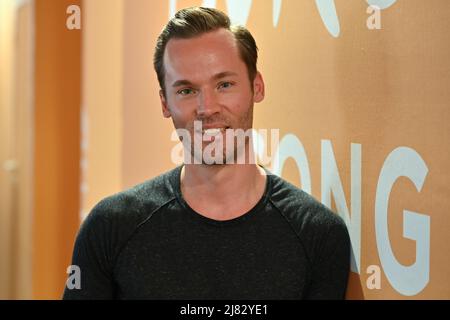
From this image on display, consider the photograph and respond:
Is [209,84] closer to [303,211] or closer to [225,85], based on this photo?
[225,85]

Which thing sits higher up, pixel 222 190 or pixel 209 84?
pixel 209 84

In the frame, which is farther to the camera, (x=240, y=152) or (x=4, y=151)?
(x=4, y=151)

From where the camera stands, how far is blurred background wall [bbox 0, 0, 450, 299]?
86 cm

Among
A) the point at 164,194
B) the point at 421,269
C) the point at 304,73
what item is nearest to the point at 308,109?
the point at 304,73

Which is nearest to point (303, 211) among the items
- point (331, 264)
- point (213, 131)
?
point (331, 264)

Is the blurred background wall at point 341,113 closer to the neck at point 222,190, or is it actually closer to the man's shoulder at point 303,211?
the man's shoulder at point 303,211

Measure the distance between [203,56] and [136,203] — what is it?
26 cm

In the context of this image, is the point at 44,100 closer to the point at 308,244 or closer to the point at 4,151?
the point at 4,151

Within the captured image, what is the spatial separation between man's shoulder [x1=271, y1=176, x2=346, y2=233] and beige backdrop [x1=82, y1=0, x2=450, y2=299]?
3 centimetres

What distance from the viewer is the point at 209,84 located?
1018 mm

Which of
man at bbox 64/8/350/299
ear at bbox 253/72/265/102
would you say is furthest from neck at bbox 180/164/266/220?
ear at bbox 253/72/265/102

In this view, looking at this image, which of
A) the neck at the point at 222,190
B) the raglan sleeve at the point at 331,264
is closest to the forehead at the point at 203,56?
the neck at the point at 222,190
